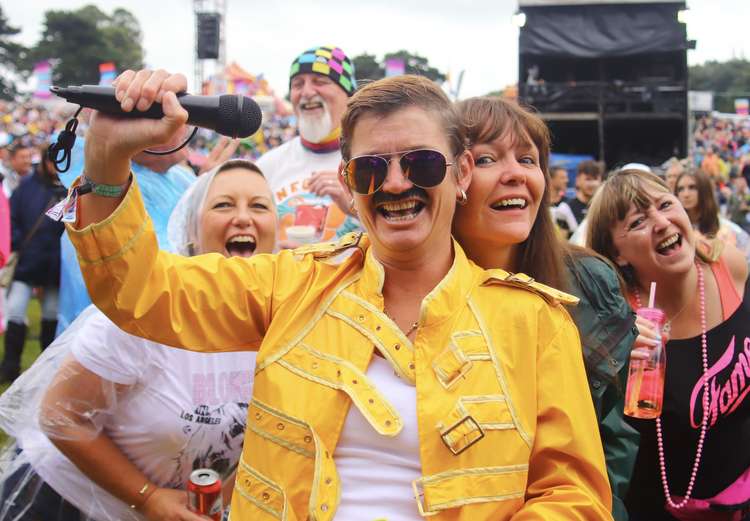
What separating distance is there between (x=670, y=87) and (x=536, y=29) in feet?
8.46

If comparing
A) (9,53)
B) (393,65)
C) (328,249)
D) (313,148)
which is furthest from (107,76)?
(9,53)

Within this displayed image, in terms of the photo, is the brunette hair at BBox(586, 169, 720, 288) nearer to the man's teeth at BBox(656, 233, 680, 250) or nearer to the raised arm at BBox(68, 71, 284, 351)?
the man's teeth at BBox(656, 233, 680, 250)

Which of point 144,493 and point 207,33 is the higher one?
point 207,33

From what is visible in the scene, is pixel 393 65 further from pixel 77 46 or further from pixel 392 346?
pixel 77 46

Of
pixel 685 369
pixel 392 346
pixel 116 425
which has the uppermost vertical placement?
pixel 392 346

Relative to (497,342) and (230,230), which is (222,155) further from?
(497,342)

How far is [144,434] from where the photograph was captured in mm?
2189

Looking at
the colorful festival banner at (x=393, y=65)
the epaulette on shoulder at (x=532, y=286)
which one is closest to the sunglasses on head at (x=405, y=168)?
the epaulette on shoulder at (x=532, y=286)

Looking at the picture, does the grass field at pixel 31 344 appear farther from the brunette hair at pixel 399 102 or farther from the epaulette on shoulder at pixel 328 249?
the brunette hair at pixel 399 102

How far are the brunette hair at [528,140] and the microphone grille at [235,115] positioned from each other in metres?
0.71

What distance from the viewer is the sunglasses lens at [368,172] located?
1.64 meters

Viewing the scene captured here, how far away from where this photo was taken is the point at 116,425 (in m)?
2.20

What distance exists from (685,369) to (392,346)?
141 cm

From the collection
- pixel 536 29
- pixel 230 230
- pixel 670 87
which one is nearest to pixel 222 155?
pixel 230 230
